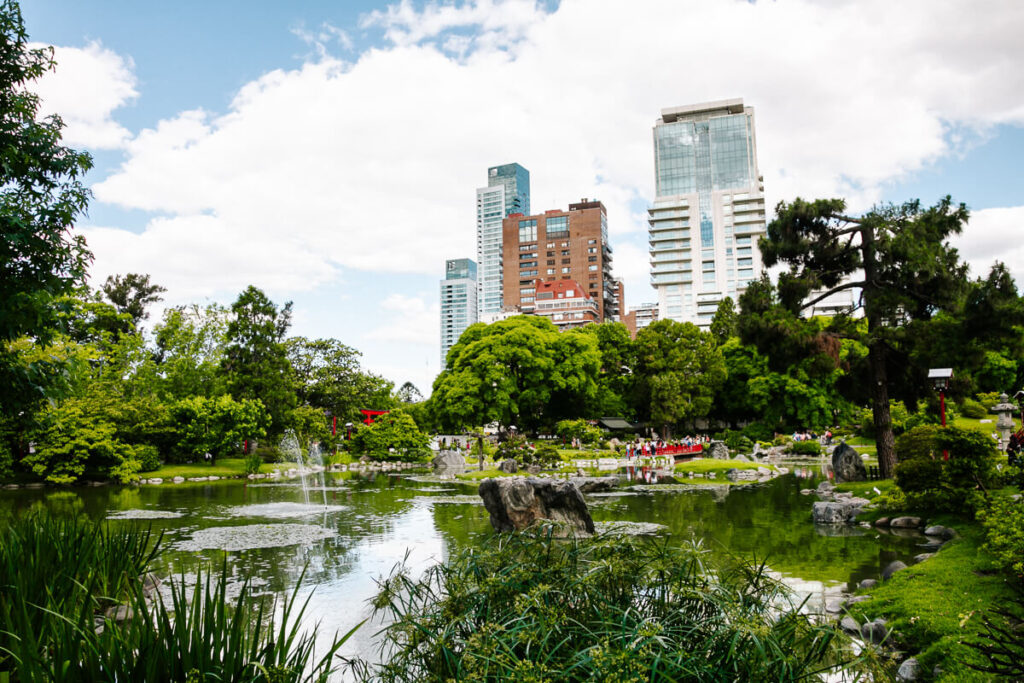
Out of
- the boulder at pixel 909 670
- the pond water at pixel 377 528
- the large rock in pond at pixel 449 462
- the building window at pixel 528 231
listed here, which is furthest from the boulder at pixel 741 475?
the building window at pixel 528 231

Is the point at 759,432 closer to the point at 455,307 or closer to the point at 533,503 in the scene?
the point at 533,503

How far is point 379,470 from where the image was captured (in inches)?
1209

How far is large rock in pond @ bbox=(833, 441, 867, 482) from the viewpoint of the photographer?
17.0 metres

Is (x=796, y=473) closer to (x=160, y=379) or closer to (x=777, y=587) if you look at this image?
(x=777, y=587)

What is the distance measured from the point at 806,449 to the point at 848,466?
15099 mm

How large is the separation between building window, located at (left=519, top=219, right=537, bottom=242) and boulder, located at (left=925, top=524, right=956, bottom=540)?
88.4 meters

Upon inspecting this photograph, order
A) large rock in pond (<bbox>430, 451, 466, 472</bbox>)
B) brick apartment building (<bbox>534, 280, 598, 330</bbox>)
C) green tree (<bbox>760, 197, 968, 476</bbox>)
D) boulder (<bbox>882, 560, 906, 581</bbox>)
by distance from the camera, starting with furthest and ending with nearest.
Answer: brick apartment building (<bbox>534, 280, 598, 330</bbox>) < large rock in pond (<bbox>430, 451, 466, 472</bbox>) < green tree (<bbox>760, 197, 968, 476</bbox>) < boulder (<bbox>882, 560, 906, 581</bbox>)

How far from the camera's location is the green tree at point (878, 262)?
554 inches

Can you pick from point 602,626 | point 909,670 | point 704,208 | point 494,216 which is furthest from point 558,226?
point 602,626

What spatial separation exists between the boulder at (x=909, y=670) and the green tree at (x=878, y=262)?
435 inches

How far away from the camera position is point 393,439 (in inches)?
1319

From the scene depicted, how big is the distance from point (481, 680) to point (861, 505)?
12313 mm

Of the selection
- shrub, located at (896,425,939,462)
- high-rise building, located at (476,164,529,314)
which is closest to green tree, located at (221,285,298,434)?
shrub, located at (896,425,939,462)

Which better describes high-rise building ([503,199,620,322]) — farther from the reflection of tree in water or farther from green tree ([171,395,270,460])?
the reflection of tree in water
